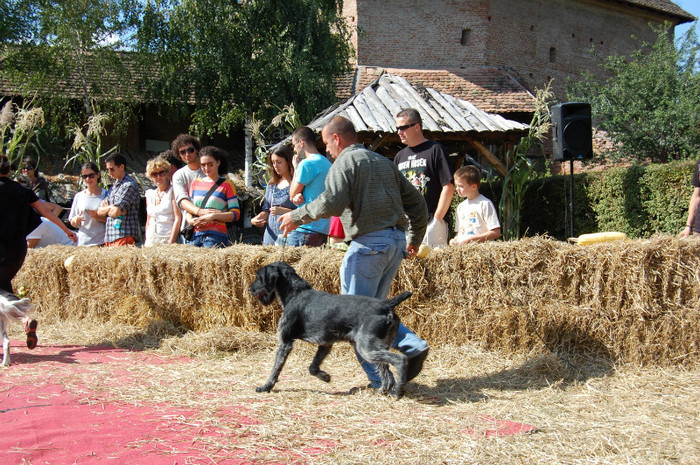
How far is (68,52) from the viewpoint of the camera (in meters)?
22.7

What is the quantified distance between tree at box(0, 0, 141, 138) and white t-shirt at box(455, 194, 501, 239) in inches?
725

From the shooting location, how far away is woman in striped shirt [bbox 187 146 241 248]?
21.5 feet

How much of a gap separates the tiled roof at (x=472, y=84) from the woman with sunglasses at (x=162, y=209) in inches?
706

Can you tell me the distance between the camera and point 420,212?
455 centimetres

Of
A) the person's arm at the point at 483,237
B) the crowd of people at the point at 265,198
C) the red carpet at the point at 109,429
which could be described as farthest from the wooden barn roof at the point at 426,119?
the red carpet at the point at 109,429

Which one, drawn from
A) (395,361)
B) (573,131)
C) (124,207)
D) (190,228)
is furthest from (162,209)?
(573,131)

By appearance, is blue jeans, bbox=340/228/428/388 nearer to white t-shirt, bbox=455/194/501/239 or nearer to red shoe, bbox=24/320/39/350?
white t-shirt, bbox=455/194/501/239

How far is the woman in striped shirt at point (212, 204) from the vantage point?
6551 millimetres

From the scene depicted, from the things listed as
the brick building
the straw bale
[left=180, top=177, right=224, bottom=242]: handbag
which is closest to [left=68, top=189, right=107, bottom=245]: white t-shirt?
[left=180, top=177, right=224, bottom=242]: handbag

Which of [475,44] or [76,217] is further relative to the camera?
[475,44]

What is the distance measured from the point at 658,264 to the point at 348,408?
2.79m

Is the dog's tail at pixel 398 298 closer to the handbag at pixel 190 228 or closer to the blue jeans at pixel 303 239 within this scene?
the blue jeans at pixel 303 239

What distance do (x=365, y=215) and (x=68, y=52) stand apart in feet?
73.4

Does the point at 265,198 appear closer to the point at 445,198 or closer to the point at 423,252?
the point at 445,198
